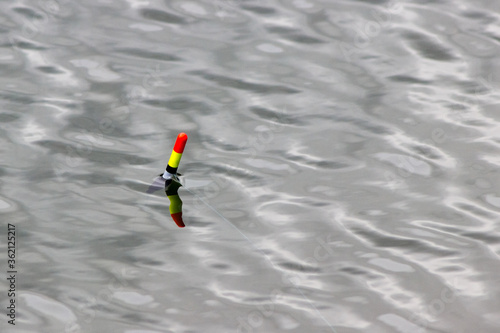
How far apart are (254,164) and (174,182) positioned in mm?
542

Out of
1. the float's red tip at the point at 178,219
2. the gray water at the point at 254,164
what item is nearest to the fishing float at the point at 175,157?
the gray water at the point at 254,164

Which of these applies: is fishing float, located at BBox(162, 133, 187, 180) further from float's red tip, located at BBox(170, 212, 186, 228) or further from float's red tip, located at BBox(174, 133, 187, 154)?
float's red tip, located at BBox(170, 212, 186, 228)

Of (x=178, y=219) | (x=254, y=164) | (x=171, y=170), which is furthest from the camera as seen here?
(x=254, y=164)

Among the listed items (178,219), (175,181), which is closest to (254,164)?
(175,181)

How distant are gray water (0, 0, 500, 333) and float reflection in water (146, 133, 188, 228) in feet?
0.17

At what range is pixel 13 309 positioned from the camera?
3443mm

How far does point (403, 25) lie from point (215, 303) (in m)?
3.42

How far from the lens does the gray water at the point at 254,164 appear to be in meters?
3.54

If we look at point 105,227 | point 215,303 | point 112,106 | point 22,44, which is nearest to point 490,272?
point 215,303

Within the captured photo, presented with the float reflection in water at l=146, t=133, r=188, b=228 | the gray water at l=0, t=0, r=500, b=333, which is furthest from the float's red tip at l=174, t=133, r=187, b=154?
the gray water at l=0, t=0, r=500, b=333

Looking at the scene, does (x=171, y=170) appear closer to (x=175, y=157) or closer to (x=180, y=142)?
(x=175, y=157)

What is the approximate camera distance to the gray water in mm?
3543

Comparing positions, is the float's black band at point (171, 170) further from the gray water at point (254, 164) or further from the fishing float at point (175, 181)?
the gray water at point (254, 164)

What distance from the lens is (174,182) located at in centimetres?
439
